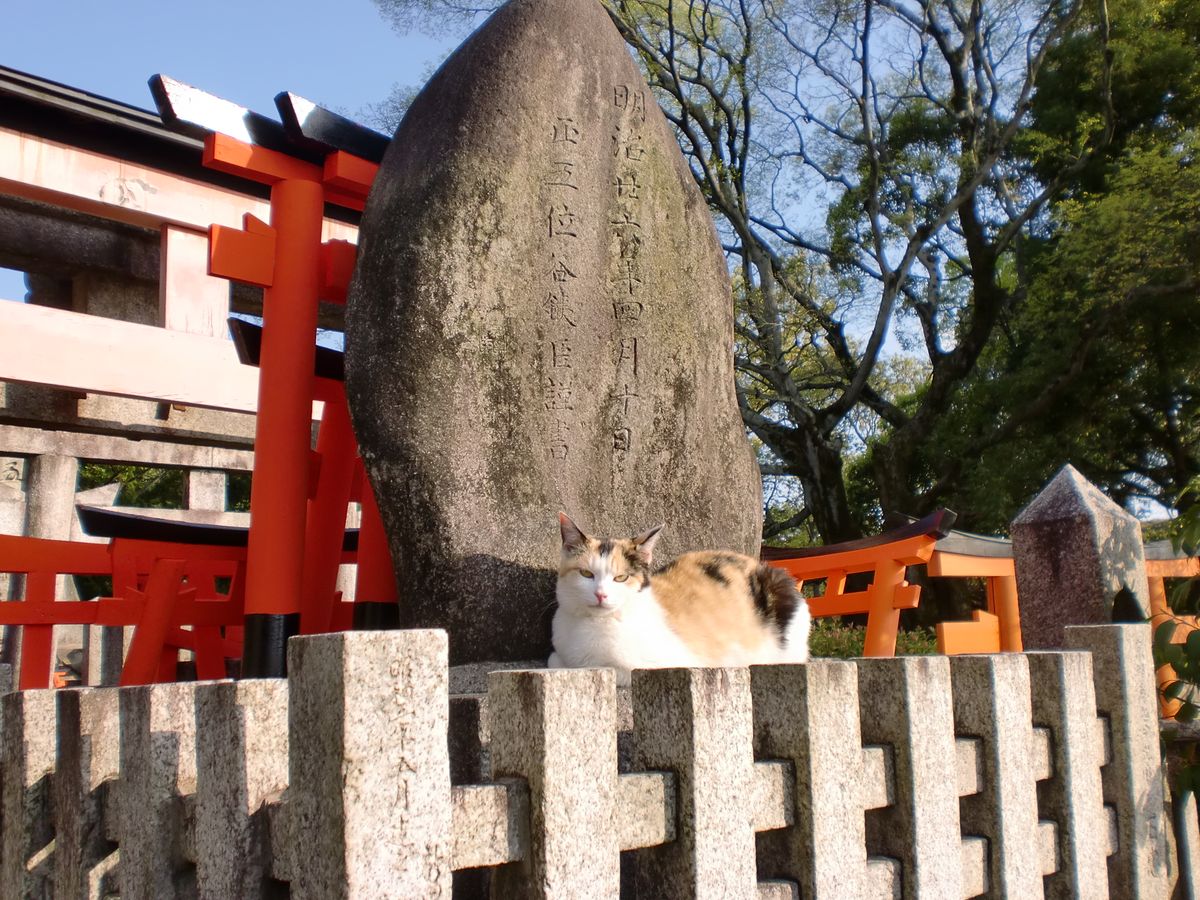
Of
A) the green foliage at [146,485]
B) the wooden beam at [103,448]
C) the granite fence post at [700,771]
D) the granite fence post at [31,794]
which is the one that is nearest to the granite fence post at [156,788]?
the granite fence post at [31,794]

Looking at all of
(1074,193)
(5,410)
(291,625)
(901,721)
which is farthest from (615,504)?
(1074,193)

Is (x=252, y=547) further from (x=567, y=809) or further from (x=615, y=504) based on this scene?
(x=567, y=809)

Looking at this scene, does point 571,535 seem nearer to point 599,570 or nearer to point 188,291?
point 599,570

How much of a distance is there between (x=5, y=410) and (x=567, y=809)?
6.13m

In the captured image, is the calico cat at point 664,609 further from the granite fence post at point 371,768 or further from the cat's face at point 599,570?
the granite fence post at point 371,768

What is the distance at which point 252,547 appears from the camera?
3.52m

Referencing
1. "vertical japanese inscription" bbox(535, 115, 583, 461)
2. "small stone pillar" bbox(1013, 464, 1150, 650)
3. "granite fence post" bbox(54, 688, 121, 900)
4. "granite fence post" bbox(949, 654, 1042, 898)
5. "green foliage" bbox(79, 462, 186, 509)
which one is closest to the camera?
"granite fence post" bbox(54, 688, 121, 900)

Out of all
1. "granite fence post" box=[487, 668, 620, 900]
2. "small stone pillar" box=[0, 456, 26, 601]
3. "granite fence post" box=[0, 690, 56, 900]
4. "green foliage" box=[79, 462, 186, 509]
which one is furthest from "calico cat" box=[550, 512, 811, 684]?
"green foliage" box=[79, 462, 186, 509]

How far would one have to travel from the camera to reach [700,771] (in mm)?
1911

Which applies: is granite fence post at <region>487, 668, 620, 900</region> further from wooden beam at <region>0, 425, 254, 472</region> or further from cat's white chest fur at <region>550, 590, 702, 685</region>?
wooden beam at <region>0, 425, 254, 472</region>

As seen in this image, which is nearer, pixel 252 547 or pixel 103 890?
pixel 103 890

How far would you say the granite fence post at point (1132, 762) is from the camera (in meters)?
3.13

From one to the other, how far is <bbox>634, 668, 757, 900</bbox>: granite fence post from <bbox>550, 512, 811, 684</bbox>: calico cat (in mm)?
961

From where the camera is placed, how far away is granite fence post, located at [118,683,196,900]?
1948 mm
